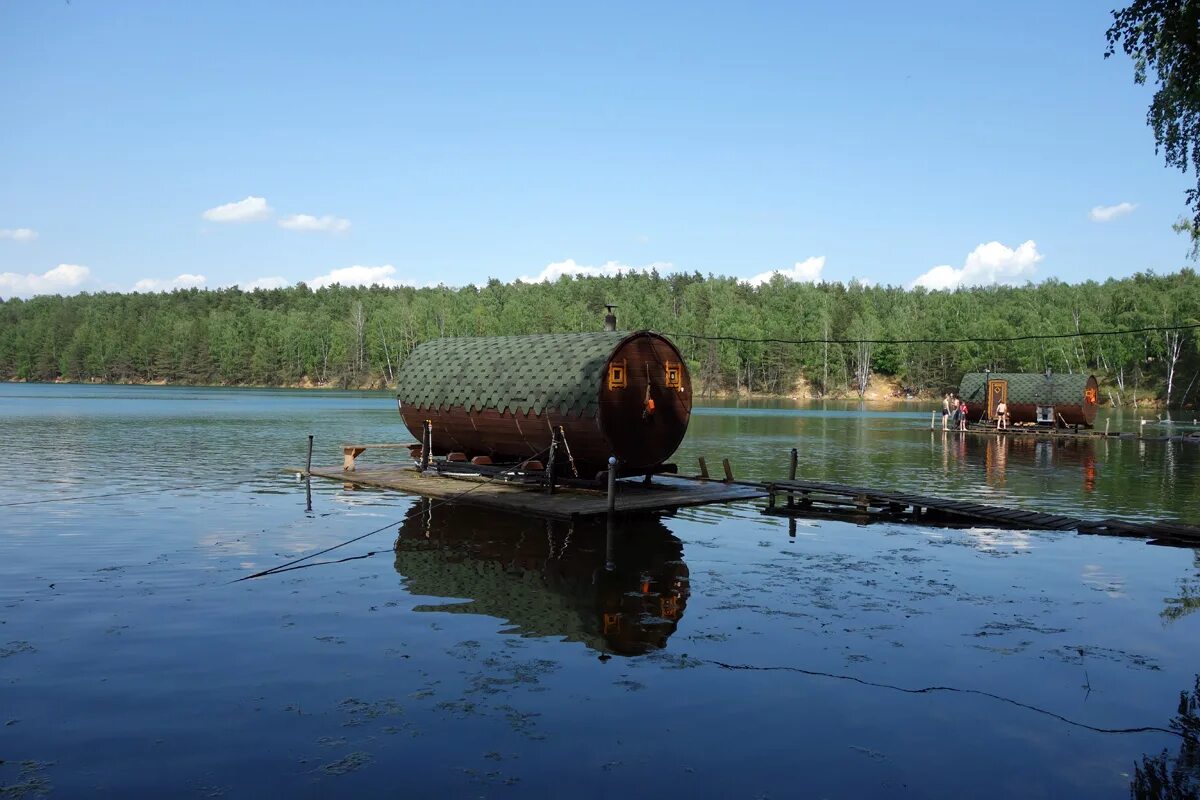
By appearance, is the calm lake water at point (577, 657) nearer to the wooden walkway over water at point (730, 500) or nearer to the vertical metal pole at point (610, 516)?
the vertical metal pole at point (610, 516)

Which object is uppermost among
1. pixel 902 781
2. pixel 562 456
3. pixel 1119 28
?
pixel 1119 28

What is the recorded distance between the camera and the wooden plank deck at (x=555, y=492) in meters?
23.9

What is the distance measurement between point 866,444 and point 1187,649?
141ft

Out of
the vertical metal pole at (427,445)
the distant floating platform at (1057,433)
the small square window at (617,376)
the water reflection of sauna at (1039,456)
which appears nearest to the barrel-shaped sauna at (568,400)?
the small square window at (617,376)

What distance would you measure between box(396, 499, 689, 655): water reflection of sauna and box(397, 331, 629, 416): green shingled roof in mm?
3934

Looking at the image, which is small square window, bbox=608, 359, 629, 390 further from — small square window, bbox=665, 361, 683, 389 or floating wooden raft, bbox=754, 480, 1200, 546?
floating wooden raft, bbox=754, 480, 1200, 546

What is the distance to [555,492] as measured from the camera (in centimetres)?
2633

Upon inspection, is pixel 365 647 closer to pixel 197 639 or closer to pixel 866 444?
pixel 197 639

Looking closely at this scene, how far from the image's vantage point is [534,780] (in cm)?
870

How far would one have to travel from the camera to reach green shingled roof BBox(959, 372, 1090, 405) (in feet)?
214

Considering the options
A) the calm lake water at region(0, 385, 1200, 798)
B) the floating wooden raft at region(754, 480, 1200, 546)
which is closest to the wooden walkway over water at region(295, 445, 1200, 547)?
the floating wooden raft at region(754, 480, 1200, 546)

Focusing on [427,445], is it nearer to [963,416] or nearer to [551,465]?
[551,465]

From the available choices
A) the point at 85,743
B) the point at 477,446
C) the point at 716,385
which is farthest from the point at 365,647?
the point at 716,385

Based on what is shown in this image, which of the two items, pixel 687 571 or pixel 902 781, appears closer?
pixel 902 781
